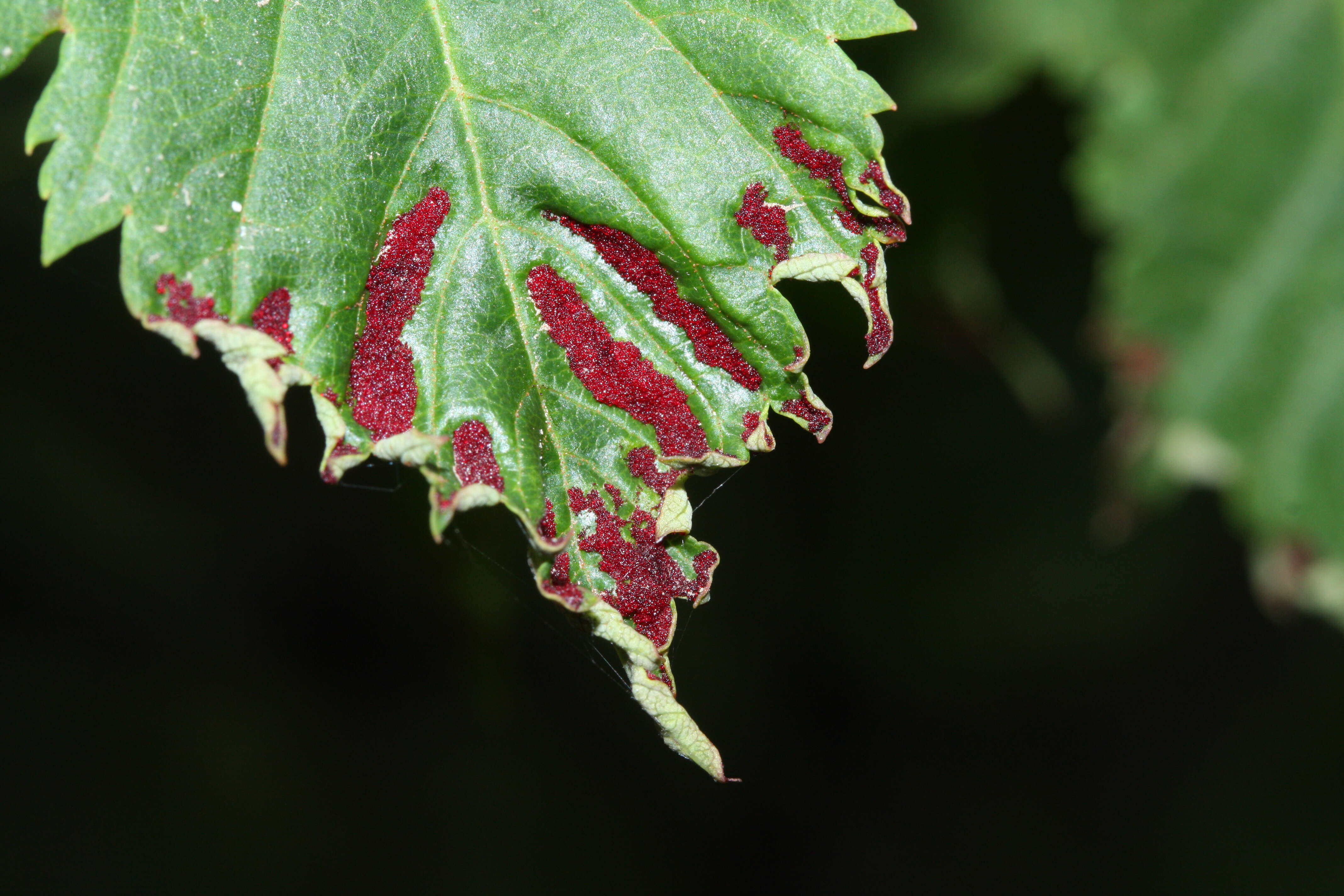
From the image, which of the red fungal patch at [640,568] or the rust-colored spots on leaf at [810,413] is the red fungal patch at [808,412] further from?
the red fungal patch at [640,568]

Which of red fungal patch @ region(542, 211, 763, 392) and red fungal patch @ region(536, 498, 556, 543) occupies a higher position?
red fungal patch @ region(542, 211, 763, 392)

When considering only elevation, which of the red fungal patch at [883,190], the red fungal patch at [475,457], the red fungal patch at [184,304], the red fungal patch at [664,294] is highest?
the red fungal patch at [883,190]

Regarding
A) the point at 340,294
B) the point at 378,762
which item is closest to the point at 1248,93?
the point at 340,294

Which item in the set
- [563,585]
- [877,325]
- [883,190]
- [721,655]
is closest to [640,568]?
[563,585]

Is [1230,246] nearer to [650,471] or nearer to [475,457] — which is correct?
[650,471]

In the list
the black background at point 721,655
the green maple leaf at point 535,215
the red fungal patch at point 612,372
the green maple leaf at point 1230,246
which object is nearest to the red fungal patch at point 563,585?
the green maple leaf at point 535,215

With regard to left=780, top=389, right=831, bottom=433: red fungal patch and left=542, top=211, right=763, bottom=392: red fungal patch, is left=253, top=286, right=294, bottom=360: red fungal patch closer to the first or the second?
left=542, top=211, right=763, bottom=392: red fungal patch

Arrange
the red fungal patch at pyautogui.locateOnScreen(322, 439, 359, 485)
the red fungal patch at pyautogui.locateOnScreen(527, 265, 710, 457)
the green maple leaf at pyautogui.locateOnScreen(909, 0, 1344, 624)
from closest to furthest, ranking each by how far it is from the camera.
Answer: the red fungal patch at pyautogui.locateOnScreen(322, 439, 359, 485) → the red fungal patch at pyautogui.locateOnScreen(527, 265, 710, 457) → the green maple leaf at pyautogui.locateOnScreen(909, 0, 1344, 624)

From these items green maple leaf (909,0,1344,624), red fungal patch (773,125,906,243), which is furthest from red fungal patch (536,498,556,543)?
green maple leaf (909,0,1344,624)
